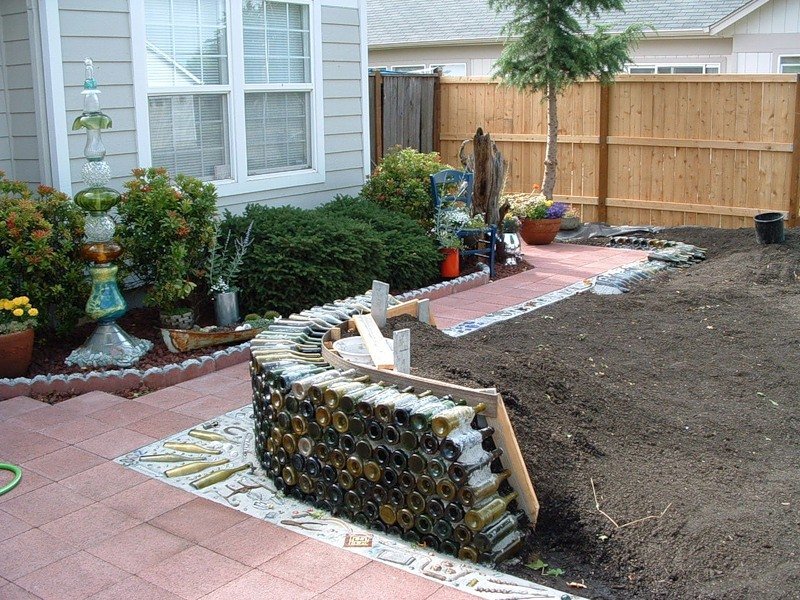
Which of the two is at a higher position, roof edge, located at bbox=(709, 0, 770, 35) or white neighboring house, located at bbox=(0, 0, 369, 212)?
roof edge, located at bbox=(709, 0, 770, 35)

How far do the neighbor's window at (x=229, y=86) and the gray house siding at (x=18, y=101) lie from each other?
0.98 meters

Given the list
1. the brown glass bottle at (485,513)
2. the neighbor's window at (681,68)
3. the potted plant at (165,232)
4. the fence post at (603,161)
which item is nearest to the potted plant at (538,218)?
the fence post at (603,161)

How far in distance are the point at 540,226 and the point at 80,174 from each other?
19.6 feet

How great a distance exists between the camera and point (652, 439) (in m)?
4.82

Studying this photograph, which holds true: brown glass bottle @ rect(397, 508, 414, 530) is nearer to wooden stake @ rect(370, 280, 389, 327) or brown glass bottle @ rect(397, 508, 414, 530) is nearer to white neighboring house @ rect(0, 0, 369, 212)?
wooden stake @ rect(370, 280, 389, 327)

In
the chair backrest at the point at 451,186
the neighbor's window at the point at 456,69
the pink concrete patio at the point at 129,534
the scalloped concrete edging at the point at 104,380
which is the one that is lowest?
the pink concrete patio at the point at 129,534

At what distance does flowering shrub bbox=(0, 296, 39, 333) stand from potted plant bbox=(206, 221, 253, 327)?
1.52 m

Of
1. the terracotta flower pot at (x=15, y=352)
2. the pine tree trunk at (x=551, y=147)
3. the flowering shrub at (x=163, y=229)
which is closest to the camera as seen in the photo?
the terracotta flower pot at (x=15, y=352)

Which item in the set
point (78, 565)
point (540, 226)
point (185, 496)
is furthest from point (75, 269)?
point (540, 226)

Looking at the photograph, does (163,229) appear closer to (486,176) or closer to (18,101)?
(18,101)

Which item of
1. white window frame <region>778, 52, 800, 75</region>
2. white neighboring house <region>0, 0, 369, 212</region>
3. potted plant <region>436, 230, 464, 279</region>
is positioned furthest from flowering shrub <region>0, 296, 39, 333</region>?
white window frame <region>778, 52, 800, 75</region>

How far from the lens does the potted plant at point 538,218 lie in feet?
37.1

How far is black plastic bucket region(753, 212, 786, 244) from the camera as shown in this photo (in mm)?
10109

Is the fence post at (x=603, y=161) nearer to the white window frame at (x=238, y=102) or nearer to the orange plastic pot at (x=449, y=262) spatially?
the orange plastic pot at (x=449, y=262)
